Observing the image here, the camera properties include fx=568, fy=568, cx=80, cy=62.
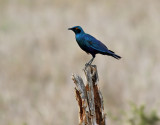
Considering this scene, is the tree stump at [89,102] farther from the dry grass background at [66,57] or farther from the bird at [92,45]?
the dry grass background at [66,57]

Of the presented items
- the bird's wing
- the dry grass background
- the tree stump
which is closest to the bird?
the bird's wing

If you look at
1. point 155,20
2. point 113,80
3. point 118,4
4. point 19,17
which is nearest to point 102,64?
point 113,80

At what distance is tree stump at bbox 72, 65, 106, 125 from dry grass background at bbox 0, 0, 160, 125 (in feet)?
12.7

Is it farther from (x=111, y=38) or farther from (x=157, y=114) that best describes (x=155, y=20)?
(x=157, y=114)

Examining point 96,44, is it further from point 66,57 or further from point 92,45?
point 66,57

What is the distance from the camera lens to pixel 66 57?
12234 mm

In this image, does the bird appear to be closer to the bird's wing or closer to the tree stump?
the bird's wing

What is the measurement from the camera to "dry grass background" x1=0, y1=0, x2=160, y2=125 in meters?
9.50

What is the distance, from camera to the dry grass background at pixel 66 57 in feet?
31.2

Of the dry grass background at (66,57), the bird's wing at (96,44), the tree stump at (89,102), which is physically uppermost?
the dry grass background at (66,57)

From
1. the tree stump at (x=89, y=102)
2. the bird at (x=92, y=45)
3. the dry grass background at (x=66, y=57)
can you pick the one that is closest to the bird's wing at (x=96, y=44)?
the bird at (x=92, y=45)

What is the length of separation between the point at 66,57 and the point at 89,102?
7.69 metres

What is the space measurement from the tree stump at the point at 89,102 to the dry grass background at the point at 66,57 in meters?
3.87

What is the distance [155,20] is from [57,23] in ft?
8.49
